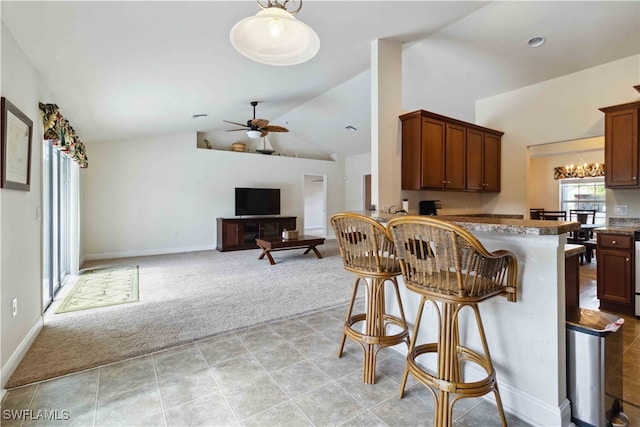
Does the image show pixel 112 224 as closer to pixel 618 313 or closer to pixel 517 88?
pixel 517 88

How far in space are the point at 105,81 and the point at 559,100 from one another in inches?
205

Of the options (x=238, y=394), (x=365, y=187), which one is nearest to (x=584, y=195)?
(x=365, y=187)

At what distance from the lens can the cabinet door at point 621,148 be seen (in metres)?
3.08

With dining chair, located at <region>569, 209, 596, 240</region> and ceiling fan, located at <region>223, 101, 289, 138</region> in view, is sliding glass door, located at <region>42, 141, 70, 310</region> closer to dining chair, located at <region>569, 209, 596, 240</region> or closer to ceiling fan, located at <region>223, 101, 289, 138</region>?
ceiling fan, located at <region>223, 101, 289, 138</region>

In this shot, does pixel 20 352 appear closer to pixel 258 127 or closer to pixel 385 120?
pixel 385 120

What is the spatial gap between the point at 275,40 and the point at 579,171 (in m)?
8.31

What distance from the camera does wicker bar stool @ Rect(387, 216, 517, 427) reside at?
1311mm

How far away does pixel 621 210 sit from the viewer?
345 centimetres

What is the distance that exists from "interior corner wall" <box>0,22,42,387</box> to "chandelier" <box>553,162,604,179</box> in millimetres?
9319

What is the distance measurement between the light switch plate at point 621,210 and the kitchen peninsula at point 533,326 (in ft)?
9.45

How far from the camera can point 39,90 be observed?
257cm

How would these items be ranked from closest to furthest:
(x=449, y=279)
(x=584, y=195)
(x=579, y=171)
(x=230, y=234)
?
1. (x=449, y=279)
2. (x=230, y=234)
3. (x=579, y=171)
4. (x=584, y=195)

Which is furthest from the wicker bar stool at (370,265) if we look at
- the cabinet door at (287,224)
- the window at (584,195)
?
the window at (584,195)

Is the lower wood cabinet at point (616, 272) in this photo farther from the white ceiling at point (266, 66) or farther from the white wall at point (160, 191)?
the white wall at point (160, 191)
